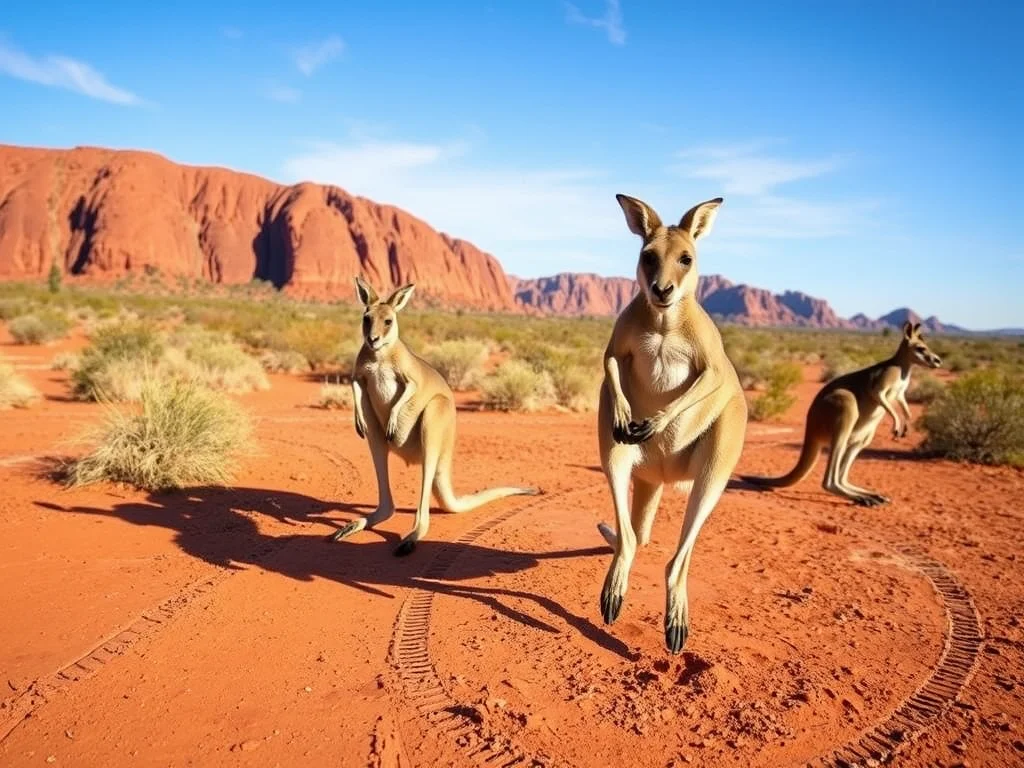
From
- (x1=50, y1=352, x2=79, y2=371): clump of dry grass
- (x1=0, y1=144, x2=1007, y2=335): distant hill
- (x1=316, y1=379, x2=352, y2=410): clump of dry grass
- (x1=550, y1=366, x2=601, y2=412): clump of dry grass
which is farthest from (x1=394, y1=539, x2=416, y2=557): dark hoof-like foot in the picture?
(x1=0, y1=144, x2=1007, y2=335): distant hill

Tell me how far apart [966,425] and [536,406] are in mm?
8235

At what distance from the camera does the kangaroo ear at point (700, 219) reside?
3.55 metres

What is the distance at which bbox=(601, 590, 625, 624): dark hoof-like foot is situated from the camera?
3.54 m

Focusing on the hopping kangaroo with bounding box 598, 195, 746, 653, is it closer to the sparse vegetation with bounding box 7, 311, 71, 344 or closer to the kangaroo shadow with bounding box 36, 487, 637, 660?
the kangaroo shadow with bounding box 36, 487, 637, 660

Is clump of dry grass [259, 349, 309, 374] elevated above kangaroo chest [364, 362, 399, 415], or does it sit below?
below

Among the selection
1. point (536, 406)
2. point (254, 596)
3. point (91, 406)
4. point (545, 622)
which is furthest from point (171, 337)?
point (545, 622)

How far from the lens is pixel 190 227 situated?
349ft

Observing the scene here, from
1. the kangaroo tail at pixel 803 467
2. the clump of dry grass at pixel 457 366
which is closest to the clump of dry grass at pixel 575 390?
the clump of dry grass at pixel 457 366

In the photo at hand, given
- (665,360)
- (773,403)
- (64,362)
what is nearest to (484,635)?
(665,360)

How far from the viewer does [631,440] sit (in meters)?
3.45

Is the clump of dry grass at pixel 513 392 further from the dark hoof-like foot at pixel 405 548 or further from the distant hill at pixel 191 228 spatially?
the distant hill at pixel 191 228

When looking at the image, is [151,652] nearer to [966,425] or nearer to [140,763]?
[140,763]

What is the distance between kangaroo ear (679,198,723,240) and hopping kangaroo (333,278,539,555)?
2.63 metres

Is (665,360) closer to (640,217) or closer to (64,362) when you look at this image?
(640,217)
